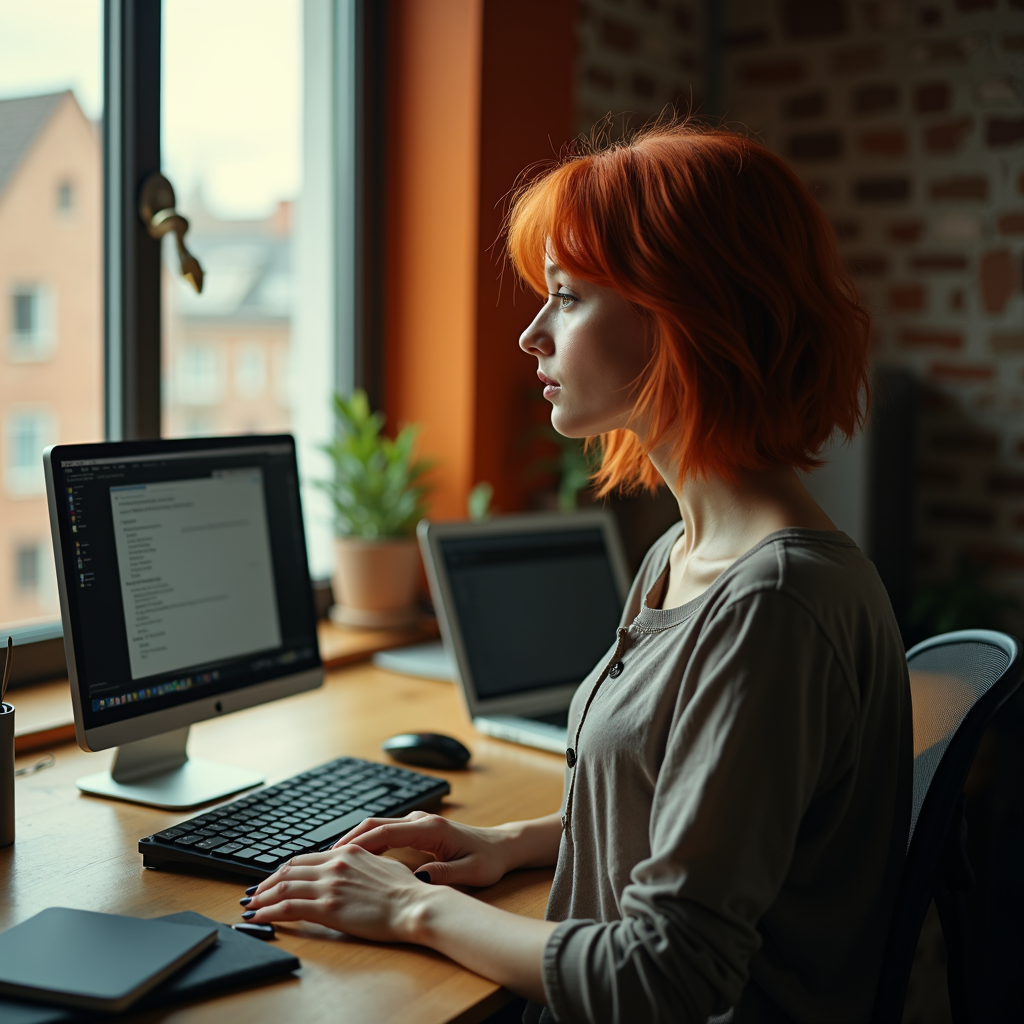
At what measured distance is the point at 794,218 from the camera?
3.54 ft

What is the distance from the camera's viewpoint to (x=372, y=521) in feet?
7.62

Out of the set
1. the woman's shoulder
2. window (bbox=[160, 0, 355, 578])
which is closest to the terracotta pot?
window (bbox=[160, 0, 355, 578])

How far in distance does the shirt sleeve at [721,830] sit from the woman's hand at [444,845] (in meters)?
0.26

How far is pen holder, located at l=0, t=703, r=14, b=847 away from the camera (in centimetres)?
125

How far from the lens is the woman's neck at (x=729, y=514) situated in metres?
1.09

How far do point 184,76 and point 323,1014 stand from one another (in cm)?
177

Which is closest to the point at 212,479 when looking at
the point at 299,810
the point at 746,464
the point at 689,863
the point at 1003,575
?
the point at 299,810

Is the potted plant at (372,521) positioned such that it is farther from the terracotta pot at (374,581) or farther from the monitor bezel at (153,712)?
the monitor bezel at (153,712)

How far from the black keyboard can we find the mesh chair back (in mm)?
603

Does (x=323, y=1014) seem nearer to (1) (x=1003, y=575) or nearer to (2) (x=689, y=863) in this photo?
(2) (x=689, y=863)

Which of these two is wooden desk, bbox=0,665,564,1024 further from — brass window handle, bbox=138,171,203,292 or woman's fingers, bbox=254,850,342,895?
brass window handle, bbox=138,171,203,292

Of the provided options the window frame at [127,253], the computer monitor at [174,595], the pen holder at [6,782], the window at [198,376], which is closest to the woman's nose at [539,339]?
the computer monitor at [174,595]

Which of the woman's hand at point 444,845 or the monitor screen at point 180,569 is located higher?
the monitor screen at point 180,569

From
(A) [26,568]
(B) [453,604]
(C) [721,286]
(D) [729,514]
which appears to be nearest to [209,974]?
(D) [729,514]
